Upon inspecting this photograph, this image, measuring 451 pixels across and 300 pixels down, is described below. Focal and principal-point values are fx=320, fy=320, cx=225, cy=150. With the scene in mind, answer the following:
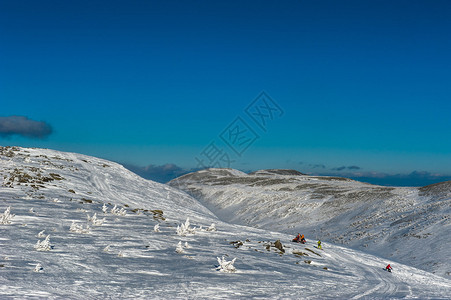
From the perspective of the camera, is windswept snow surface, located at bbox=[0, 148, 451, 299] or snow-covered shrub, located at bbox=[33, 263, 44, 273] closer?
windswept snow surface, located at bbox=[0, 148, 451, 299]

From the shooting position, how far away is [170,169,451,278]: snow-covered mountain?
30.6 meters

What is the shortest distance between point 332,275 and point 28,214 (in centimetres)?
1550

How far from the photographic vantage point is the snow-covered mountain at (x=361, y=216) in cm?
3064

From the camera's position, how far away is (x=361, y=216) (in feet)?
154

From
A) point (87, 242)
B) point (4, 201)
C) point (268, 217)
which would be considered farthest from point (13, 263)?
point (268, 217)

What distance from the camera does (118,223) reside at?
18.7 metres

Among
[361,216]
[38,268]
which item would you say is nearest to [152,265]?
[38,268]

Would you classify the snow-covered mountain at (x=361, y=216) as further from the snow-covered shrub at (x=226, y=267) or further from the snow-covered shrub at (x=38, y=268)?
the snow-covered shrub at (x=38, y=268)

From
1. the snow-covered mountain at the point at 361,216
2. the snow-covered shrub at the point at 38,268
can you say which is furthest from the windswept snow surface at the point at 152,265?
the snow-covered mountain at the point at 361,216

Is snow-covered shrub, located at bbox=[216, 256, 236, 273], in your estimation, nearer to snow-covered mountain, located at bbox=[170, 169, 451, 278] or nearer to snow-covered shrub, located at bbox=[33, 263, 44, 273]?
snow-covered shrub, located at bbox=[33, 263, 44, 273]

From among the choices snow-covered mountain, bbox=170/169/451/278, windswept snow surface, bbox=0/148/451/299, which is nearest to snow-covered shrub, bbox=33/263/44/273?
windswept snow surface, bbox=0/148/451/299

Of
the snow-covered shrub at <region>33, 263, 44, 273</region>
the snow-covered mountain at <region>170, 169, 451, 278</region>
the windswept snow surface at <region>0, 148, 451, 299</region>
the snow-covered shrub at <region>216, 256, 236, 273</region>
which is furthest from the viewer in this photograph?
the snow-covered mountain at <region>170, 169, 451, 278</region>

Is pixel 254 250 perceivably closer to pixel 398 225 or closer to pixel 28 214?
pixel 28 214

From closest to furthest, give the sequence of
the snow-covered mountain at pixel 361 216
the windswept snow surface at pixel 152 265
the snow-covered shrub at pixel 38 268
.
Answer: the windswept snow surface at pixel 152 265, the snow-covered shrub at pixel 38 268, the snow-covered mountain at pixel 361 216
